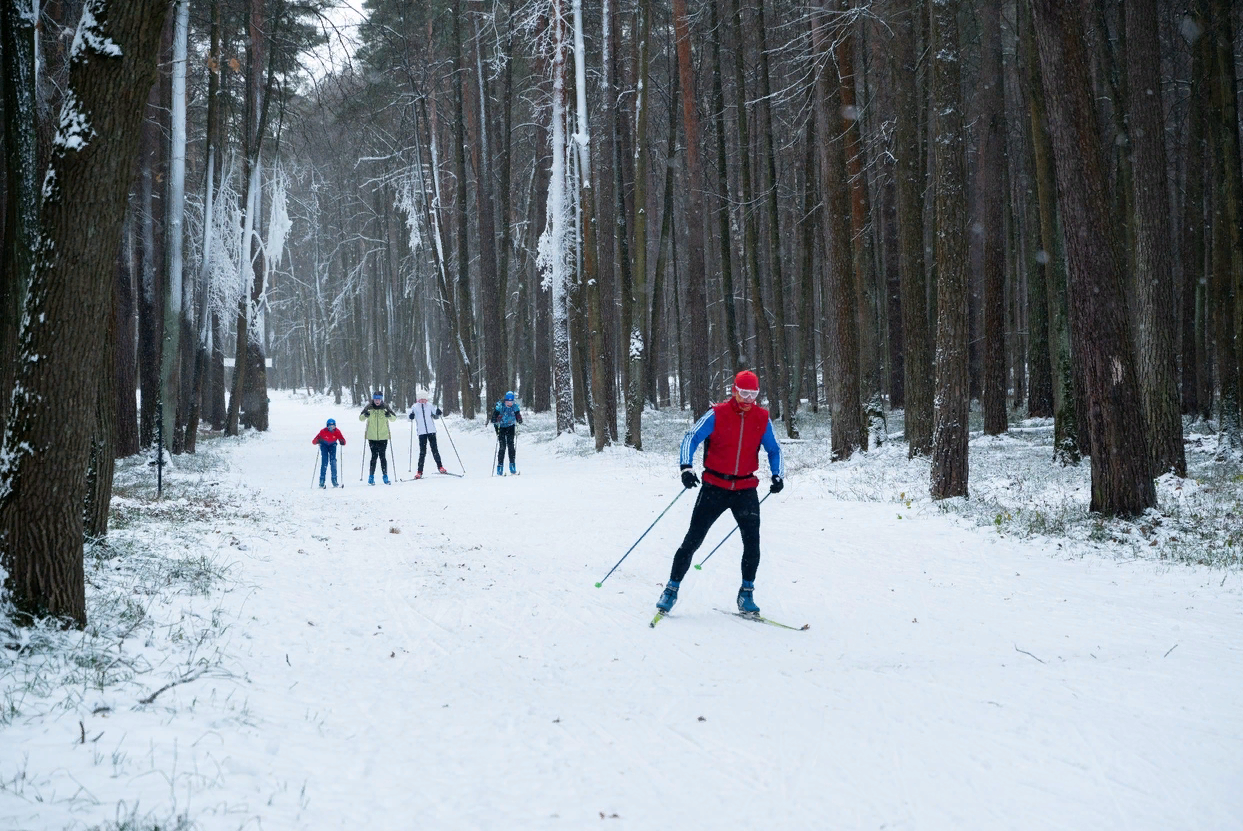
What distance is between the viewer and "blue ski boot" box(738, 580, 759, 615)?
22.8 ft

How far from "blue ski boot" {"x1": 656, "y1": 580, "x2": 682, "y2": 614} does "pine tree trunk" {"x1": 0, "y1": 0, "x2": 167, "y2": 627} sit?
4111 mm

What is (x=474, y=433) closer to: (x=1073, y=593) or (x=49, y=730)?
(x=1073, y=593)

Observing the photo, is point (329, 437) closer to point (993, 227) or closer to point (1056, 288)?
point (1056, 288)

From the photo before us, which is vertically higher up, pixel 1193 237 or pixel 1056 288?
pixel 1193 237

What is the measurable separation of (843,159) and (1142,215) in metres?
5.18

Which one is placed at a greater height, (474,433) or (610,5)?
(610,5)

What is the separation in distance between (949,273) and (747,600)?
6.53m

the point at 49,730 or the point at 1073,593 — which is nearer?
the point at 49,730

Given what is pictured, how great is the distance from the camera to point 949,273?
11445 millimetres

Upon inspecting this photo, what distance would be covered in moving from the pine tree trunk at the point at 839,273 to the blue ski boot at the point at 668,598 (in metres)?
9.54

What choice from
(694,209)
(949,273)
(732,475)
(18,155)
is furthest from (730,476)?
(694,209)

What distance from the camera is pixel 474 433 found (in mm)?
28203

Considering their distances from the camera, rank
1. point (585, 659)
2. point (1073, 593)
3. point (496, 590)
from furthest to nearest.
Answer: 1. point (496, 590)
2. point (1073, 593)
3. point (585, 659)

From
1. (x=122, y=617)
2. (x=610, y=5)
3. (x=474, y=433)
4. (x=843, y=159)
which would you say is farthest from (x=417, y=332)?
(x=122, y=617)
